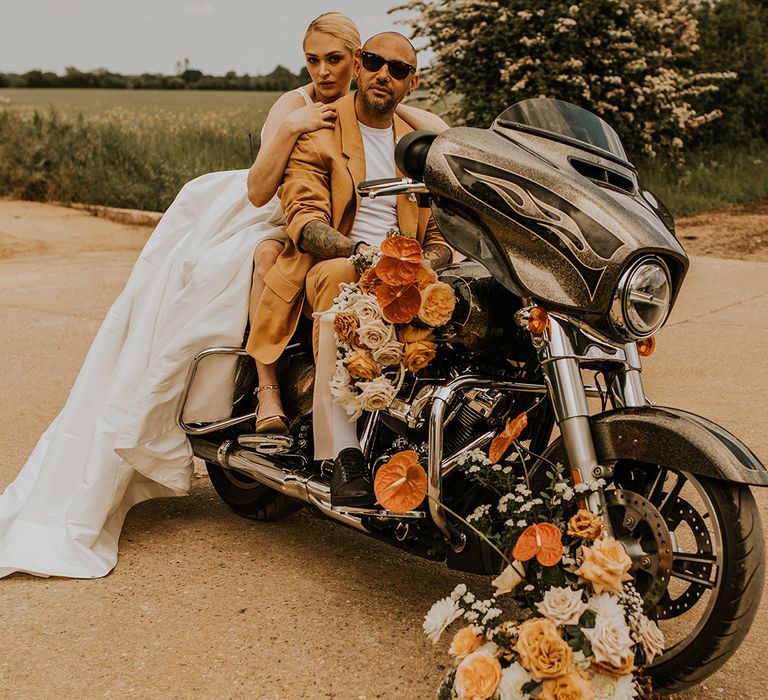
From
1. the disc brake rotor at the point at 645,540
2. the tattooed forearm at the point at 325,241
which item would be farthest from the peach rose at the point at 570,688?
the tattooed forearm at the point at 325,241

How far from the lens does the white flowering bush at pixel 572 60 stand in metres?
12.2

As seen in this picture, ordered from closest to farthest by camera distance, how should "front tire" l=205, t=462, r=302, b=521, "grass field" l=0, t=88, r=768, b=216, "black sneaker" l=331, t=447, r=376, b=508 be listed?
1. "black sneaker" l=331, t=447, r=376, b=508
2. "front tire" l=205, t=462, r=302, b=521
3. "grass field" l=0, t=88, r=768, b=216

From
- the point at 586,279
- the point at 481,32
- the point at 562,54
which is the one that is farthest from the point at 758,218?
the point at 586,279

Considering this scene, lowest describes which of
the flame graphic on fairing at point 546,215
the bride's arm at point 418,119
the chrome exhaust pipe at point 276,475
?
the chrome exhaust pipe at point 276,475

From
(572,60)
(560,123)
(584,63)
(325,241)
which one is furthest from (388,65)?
(584,63)

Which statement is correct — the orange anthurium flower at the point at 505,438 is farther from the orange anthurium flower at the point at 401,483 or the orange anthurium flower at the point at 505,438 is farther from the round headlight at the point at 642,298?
the round headlight at the point at 642,298

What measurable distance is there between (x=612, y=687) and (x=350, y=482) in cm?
107

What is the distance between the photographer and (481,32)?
12516 millimetres

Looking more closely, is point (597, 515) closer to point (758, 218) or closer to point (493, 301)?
point (493, 301)

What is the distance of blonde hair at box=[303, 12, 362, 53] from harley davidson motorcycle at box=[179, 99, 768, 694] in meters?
1.30

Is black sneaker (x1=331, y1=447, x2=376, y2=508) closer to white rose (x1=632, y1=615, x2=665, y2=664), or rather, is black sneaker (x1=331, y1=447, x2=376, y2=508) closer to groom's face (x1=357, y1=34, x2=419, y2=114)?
white rose (x1=632, y1=615, x2=665, y2=664)

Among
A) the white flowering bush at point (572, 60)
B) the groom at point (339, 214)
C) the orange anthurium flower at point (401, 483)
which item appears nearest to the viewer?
the orange anthurium flower at point (401, 483)

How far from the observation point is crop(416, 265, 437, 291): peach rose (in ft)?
10.4

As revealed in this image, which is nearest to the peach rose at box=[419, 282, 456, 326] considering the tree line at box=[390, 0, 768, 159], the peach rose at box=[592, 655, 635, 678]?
the peach rose at box=[592, 655, 635, 678]
